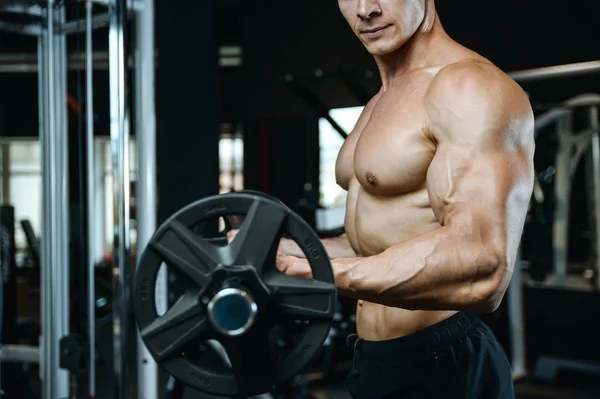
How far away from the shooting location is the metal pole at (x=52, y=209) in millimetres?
2822

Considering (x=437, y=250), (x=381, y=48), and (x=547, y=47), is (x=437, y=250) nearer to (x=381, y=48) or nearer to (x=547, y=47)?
(x=381, y=48)

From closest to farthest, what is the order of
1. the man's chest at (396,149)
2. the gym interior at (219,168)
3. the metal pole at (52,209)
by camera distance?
1. the man's chest at (396,149)
2. the gym interior at (219,168)
3. the metal pole at (52,209)

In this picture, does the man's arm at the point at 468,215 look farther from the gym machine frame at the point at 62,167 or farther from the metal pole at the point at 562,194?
the metal pole at the point at 562,194

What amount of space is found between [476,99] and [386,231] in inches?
12.3

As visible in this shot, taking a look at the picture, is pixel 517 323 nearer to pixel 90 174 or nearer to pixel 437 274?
pixel 90 174

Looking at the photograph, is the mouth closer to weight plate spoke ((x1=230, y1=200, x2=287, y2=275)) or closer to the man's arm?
the man's arm

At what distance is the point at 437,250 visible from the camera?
100 centimetres

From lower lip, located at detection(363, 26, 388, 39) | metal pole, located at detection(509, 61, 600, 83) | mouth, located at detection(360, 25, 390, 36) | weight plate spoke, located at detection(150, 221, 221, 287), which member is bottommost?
weight plate spoke, located at detection(150, 221, 221, 287)

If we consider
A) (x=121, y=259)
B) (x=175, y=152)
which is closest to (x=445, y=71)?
(x=121, y=259)

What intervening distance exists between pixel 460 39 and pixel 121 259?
5.87 ft

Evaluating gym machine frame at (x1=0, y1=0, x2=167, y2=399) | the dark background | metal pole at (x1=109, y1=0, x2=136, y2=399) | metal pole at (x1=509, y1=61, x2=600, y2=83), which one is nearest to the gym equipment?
metal pole at (x1=109, y1=0, x2=136, y2=399)

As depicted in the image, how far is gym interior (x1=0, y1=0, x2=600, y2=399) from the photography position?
2.03 metres

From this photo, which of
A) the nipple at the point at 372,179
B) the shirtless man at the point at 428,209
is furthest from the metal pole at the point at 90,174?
the nipple at the point at 372,179

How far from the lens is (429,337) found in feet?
4.25
